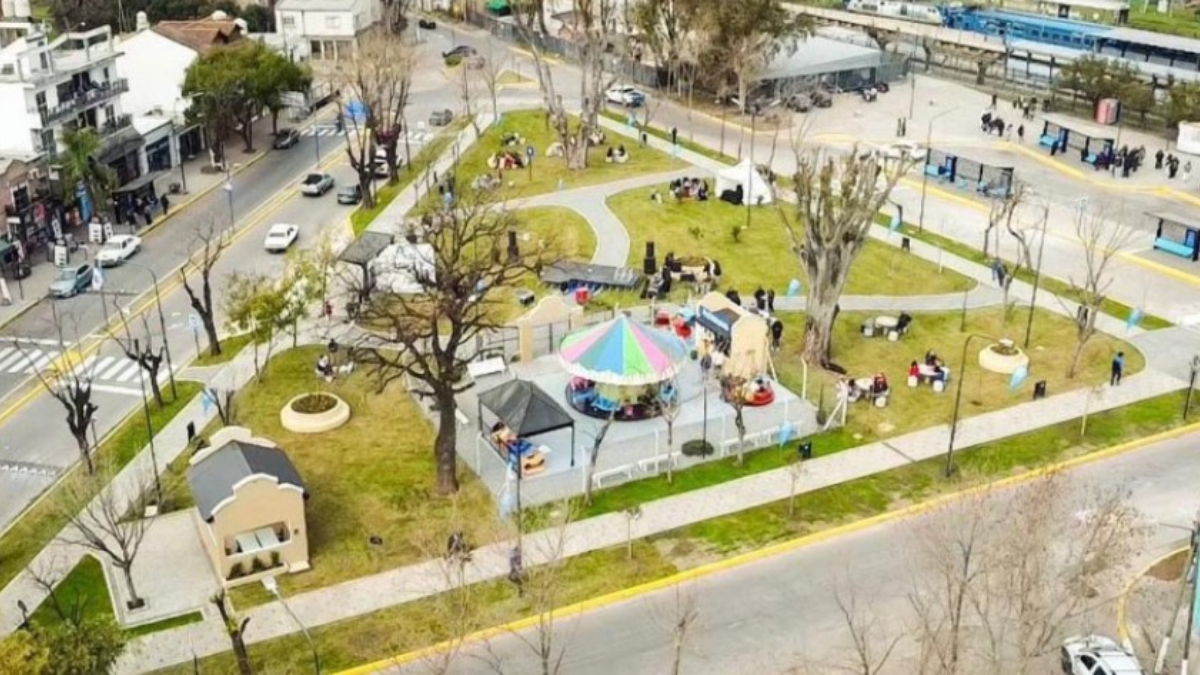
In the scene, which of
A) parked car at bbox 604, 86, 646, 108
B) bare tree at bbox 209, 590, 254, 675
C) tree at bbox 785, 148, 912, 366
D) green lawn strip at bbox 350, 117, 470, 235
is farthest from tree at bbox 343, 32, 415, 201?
bare tree at bbox 209, 590, 254, 675

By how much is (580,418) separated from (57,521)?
60.7 feet

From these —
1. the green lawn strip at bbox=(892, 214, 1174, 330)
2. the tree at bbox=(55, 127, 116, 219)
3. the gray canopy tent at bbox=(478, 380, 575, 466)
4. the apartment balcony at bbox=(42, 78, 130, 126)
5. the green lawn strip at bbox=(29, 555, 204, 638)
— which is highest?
the apartment balcony at bbox=(42, 78, 130, 126)

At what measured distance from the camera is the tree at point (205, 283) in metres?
50.9

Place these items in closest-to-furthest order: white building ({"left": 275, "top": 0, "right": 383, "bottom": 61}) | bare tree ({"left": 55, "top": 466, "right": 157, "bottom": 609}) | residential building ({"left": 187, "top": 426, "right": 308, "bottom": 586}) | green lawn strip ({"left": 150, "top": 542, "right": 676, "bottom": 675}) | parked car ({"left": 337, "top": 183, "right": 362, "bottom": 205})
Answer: green lawn strip ({"left": 150, "top": 542, "right": 676, "bottom": 675}) → bare tree ({"left": 55, "top": 466, "right": 157, "bottom": 609}) → residential building ({"left": 187, "top": 426, "right": 308, "bottom": 586}) → parked car ({"left": 337, "top": 183, "right": 362, "bottom": 205}) → white building ({"left": 275, "top": 0, "right": 383, "bottom": 61})

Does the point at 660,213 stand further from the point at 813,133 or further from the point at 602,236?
the point at 813,133

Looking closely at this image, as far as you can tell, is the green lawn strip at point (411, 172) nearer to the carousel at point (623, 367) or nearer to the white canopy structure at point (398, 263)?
the white canopy structure at point (398, 263)

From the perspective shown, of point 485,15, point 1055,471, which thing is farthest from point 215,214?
point 485,15

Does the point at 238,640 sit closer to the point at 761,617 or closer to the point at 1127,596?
the point at 761,617

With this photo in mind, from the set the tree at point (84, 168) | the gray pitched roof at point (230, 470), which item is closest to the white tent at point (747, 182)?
the tree at point (84, 168)

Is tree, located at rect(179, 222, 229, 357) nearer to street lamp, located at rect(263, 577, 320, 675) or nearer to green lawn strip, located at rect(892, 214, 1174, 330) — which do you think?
street lamp, located at rect(263, 577, 320, 675)

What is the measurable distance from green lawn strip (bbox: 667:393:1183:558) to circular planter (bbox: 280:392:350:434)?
1413 cm

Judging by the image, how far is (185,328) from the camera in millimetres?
56844

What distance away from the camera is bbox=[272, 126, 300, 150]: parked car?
87.8m

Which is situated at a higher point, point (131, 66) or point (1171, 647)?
point (131, 66)
